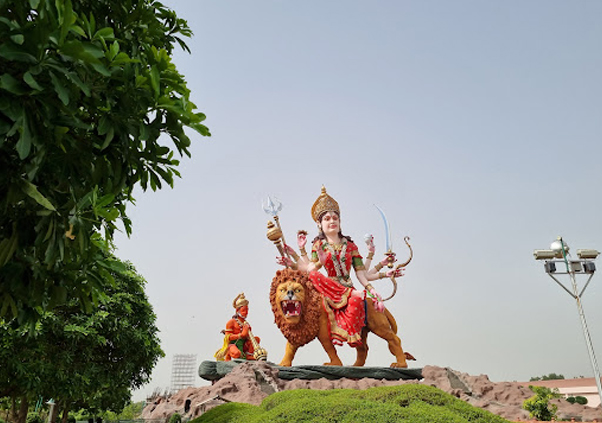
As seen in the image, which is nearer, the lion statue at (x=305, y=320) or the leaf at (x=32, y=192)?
the leaf at (x=32, y=192)

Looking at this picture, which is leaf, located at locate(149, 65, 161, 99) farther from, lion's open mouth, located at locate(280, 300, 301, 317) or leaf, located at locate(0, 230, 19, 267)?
lion's open mouth, located at locate(280, 300, 301, 317)

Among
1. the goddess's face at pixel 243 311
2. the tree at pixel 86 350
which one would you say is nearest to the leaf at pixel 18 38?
the tree at pixel 86 350

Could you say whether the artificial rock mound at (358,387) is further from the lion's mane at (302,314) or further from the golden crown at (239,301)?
the golden crown at (239,301)

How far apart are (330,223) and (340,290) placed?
7.33 ft

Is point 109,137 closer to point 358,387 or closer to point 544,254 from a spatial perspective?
point 544,254

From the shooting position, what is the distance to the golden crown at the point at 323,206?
1547 cm

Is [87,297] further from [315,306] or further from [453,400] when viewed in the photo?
[315,306]

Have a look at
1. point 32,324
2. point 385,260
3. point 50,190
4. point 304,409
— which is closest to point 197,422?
point 304,409

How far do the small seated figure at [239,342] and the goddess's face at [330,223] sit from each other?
12.3ft

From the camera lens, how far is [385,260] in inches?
590

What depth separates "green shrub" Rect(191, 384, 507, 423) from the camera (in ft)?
18.8

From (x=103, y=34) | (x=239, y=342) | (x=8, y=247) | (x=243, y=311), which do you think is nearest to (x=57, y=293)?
(x=8, y=247)

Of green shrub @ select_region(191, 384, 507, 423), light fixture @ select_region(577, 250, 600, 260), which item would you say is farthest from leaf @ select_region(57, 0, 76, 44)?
light fixture @ select_region(577, 250, 600, 260)

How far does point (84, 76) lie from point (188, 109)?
0.65 m
